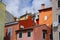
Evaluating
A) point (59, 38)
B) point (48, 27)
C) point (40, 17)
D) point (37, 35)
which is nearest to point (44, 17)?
point (40, 17)

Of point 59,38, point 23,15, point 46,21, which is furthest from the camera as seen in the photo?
point 23,15

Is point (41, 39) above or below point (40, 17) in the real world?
below

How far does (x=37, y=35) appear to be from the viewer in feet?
120

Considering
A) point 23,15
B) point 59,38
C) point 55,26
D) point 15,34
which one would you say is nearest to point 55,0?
point 55,26

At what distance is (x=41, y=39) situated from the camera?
36.6m

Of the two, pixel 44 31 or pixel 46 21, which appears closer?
pixel 44 31

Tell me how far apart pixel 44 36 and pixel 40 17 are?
302 inches

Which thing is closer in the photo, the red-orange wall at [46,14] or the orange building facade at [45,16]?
the red-orange wall at [46,14]

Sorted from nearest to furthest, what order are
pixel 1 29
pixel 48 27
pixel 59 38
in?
pixel 59 38 < pixel 1 29 < pixel 48 27

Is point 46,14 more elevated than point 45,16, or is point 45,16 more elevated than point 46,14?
point 46,14

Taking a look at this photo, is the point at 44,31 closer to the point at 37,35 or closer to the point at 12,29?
the point at 37,35

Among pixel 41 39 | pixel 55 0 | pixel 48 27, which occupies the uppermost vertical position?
pixel 55 0

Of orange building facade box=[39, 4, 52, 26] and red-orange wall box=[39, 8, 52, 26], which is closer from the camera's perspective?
red-orange wall box=[39, 8, 52, 26]

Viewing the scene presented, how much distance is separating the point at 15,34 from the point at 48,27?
747cm
